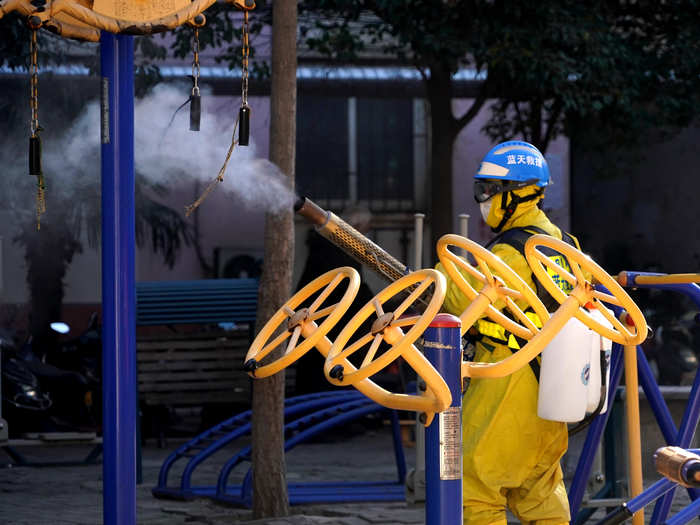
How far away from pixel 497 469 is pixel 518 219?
900 millimetres

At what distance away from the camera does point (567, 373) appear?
3.85 meters

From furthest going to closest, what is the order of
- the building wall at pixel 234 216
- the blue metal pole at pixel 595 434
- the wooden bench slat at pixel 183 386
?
the building wall at pixel 234 216 → the wooden bench slat at pixel 183 386 → the blue metal pole at pixel 595 434

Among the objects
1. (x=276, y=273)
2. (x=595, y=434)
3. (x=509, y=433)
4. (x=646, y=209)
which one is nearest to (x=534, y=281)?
(x=509, y=433)

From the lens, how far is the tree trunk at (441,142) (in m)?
11.7

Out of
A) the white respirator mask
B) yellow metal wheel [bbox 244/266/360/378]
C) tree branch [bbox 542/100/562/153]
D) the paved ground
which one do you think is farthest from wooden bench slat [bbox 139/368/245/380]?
yellow metal wheel [bbox 244/266/360/378]

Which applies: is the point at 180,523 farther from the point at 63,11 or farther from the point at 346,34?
the point at 346,34

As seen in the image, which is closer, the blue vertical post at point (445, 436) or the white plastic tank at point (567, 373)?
the blue vertical post at point (445, 436)

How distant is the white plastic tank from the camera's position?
3.83 m

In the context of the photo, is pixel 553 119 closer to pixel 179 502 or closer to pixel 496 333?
pixel 179 502

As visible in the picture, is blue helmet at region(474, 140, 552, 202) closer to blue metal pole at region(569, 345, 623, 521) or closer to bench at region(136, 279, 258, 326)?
blue metal pole at region(569, 345, 623, 521)

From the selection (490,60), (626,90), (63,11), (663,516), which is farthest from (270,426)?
(626,90)

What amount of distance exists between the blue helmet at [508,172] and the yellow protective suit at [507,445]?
24 cm

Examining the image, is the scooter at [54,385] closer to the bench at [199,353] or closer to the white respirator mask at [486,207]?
the bench at [199,353]

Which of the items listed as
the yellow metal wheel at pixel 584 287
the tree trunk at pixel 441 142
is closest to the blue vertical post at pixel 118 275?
the yellow metal wheel at pixel 584 287
